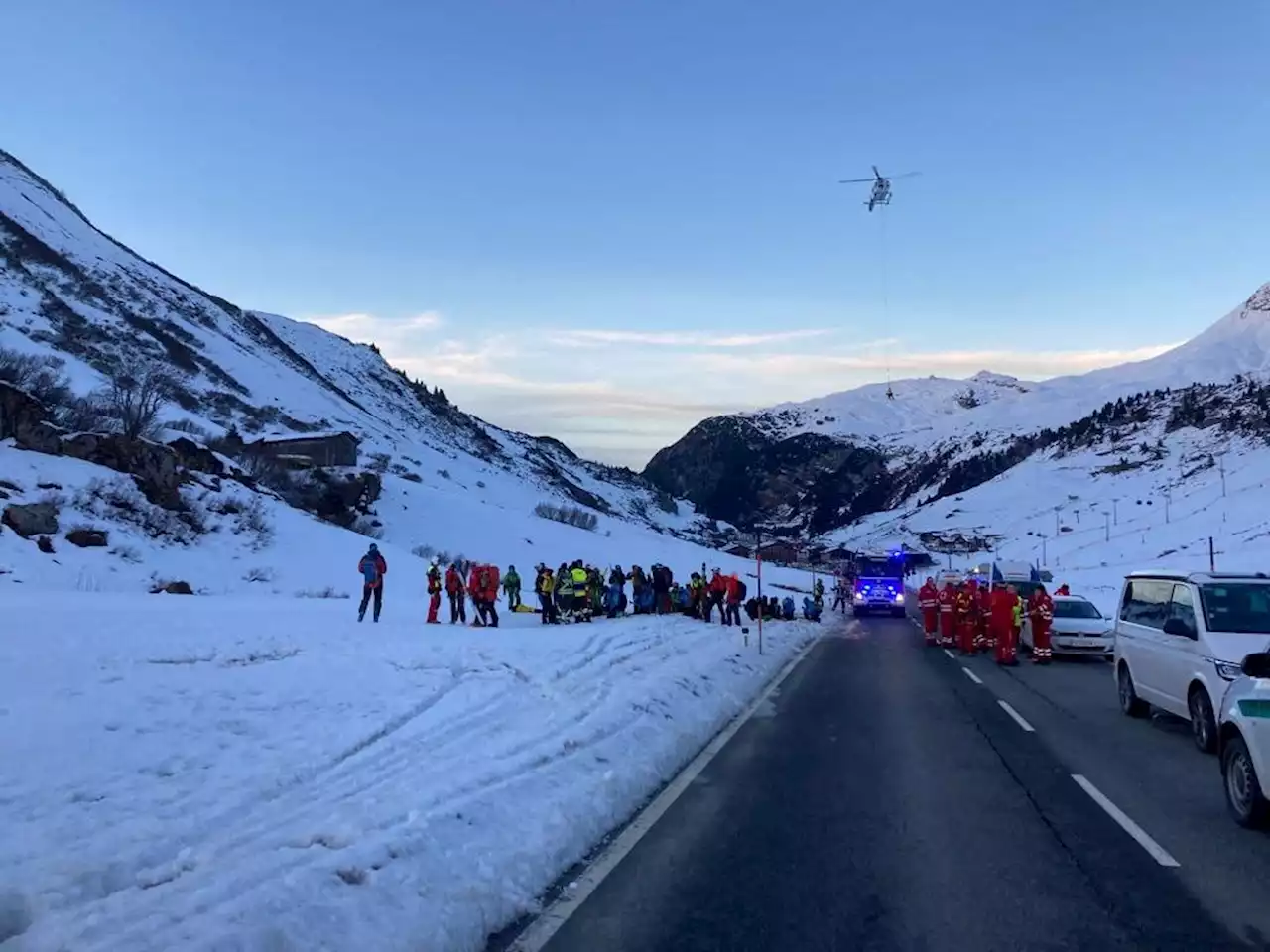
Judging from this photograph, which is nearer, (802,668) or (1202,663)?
(1202,663)

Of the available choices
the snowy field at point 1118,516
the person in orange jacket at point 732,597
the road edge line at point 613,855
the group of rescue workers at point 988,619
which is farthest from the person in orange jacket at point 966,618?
the road edge line at point 613,855

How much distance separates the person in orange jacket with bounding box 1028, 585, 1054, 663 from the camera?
2169 centimetres

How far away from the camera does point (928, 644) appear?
2805cm

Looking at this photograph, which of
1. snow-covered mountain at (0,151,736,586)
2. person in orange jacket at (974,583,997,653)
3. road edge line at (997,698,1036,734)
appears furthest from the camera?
snow-covered mountain at (0,151,736,586)

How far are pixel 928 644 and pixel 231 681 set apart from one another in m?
20.7

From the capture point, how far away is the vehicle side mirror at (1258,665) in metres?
7.41

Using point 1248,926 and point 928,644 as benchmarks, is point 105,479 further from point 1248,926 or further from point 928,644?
point 1248,926

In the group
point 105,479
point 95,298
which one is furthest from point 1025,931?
point 95,298

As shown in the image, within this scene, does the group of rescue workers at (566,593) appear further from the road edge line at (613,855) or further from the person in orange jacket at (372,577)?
the road edge line at (613,855)

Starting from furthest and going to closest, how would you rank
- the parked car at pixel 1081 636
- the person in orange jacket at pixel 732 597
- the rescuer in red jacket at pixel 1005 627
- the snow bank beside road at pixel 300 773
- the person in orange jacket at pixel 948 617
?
the person in orange jacket at pixel 732 597 < the person in orange jacket at pixel 948 617 < the parked car at pixel 1081 636 < the rescuer in red jacket at pixel 1005 627 < the snow bank beside road at pixel 300 773

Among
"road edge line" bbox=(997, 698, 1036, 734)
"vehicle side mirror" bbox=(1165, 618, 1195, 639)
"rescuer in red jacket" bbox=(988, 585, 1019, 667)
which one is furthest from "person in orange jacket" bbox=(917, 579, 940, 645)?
"vehicle side mirror" bbox=(1165, 618, 1195, 639)

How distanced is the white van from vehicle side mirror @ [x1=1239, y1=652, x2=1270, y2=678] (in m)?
3.19

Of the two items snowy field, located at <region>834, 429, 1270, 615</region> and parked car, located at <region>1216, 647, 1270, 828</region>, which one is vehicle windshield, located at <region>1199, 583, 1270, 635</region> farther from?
snowy field, located at <region>834, 429, 1270, 615</region>

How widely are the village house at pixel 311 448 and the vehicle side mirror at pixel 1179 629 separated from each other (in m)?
50.3
